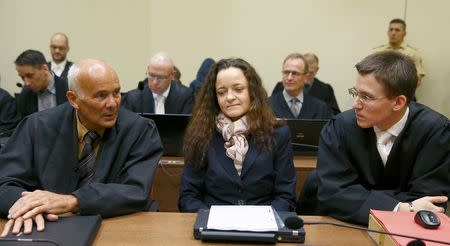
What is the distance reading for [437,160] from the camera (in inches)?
68.1

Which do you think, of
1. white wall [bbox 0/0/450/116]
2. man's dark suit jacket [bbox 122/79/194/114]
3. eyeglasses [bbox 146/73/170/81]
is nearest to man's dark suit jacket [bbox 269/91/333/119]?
man's dark suit jacket [bbox 122/79/194/114]

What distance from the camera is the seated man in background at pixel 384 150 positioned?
1.68 m

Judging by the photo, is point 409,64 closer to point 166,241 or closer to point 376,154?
point 376,154

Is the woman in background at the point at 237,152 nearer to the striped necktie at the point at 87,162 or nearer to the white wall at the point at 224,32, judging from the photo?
the striped necktie at the point at 87,162

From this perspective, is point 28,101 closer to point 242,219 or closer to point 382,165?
point 242,219

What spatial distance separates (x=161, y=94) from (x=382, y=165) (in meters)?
2.71

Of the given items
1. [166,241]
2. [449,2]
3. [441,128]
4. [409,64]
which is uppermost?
[449,2]

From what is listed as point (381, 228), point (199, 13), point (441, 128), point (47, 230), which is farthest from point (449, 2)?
point (47, 230)

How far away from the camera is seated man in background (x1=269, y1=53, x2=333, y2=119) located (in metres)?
3.81

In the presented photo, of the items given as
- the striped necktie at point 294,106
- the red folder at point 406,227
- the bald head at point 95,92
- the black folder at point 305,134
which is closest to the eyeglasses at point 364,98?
the red folder at point 406,227

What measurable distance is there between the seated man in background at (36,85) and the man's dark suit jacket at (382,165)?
3234 millimetres

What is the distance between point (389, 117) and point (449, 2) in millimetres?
4840

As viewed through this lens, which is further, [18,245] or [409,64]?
[409,64]

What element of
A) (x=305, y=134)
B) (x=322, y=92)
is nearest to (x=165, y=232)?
(x=305, y=134)
